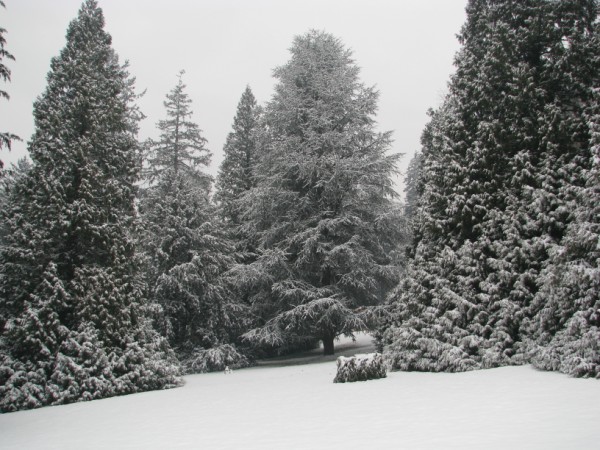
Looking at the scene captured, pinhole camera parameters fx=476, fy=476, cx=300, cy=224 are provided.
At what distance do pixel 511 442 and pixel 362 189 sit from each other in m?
14.9

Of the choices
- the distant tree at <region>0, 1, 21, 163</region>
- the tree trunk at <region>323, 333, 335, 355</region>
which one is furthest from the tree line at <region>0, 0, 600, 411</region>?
the distant tree at <region>0, 1, 21, 163</region>

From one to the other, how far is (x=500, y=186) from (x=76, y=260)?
13.3 meters

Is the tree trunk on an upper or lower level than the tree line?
lower

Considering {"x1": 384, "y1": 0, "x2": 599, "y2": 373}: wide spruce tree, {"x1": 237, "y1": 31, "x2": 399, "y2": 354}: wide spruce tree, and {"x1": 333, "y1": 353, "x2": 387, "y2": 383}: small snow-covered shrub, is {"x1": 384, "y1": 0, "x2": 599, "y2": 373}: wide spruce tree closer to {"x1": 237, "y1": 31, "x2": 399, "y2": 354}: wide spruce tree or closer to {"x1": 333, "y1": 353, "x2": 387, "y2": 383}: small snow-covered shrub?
{"x1": 333, "y1": 353, "x2": 387, "y2": 383}: small snow-covered shrub

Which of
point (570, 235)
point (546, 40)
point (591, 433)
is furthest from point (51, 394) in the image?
point (546, 40)

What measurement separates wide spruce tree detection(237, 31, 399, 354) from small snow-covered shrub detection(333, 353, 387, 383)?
5244 millimetres

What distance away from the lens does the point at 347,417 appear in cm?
841

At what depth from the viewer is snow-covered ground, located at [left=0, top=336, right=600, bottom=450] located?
21.5 feet

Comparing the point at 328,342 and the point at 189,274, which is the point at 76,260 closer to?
the point at 189,274

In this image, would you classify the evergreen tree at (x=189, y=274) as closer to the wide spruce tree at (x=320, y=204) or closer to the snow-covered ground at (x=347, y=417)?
the wide spruce tree at (x=320, y=204)

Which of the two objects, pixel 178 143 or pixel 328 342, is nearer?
pixel 328 342

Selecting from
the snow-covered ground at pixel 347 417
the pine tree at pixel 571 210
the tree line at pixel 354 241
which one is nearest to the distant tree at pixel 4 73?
the tree line at pixel 354 241

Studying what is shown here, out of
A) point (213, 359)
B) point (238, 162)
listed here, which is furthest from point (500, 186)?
point (238, 162)

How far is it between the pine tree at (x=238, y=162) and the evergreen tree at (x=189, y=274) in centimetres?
299
